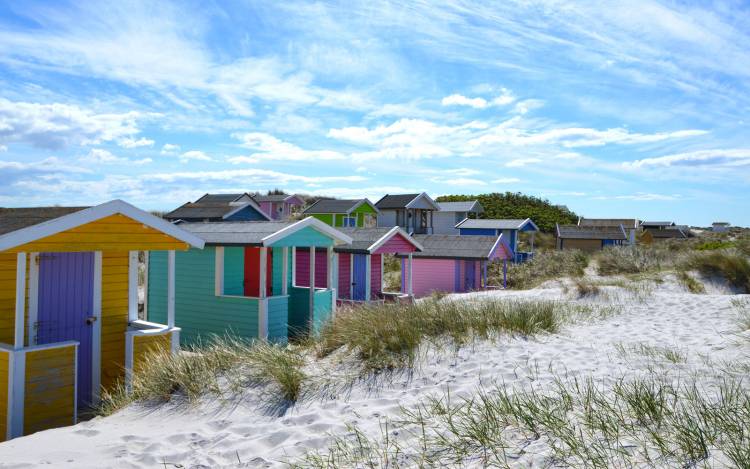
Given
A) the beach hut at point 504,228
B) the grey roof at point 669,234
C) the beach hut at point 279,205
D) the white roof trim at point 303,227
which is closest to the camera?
the white roof trim at point 303,227

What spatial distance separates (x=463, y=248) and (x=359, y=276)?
7.73 metres

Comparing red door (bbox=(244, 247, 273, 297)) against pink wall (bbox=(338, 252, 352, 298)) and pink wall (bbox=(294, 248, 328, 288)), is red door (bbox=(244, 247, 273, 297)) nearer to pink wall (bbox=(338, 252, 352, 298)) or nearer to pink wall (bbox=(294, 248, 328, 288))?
pink wall (bbox=(294, 248, 328, 288))

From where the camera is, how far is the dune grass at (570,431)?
388cm

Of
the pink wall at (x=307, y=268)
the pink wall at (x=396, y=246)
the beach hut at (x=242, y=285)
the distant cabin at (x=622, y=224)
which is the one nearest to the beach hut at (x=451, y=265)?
the pink wall at (x=396, y=246)

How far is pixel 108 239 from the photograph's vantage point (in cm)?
787

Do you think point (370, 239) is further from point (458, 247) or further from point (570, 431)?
point (570, 431)

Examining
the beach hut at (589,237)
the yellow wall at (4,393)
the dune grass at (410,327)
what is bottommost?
the yellow wall at (4,393)

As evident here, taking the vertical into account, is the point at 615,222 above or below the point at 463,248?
above

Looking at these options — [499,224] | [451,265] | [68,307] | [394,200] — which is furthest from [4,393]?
[394,200]

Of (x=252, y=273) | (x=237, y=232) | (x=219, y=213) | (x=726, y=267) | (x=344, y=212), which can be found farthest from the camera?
(x=344, y=212)

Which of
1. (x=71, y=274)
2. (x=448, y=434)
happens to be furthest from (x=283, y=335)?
(x=448, y=434)

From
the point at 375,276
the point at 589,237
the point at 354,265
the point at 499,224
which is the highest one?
the point at 499,224

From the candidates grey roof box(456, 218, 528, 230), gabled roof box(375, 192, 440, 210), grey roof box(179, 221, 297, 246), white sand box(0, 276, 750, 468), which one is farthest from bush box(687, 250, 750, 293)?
gabled roof box(375, 192, 440, 210)

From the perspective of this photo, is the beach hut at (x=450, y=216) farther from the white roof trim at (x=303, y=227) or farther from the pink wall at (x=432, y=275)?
the white roof trim at (x=303, y=227)
